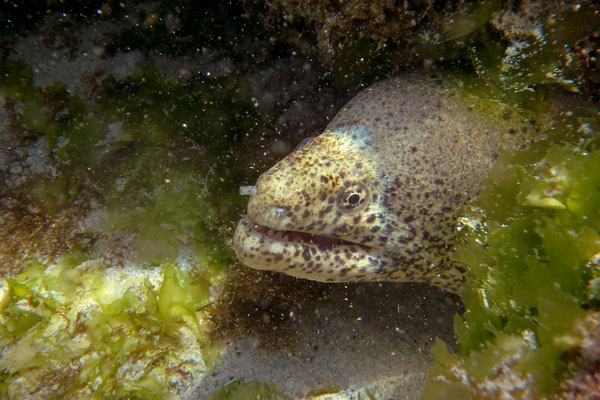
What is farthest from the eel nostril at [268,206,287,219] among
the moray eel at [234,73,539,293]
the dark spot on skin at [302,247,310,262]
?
the dark spot on skin at [302,247,310,262]

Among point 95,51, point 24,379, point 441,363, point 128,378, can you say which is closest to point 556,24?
point 441,363

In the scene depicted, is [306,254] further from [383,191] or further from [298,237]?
[383,191]

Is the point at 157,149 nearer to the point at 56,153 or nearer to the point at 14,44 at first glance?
the point at 56,153

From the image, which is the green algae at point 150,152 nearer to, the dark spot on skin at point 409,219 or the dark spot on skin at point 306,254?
the dark spot on skin at point 306,254

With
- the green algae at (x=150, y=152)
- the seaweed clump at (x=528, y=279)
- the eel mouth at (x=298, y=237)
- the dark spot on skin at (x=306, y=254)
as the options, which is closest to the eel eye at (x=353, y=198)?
the eel mouth at (x=298, y=237)

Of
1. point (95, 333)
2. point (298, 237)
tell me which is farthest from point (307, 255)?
point (95, 333)

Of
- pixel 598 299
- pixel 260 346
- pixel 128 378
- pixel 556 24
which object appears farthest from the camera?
pixel 260 346

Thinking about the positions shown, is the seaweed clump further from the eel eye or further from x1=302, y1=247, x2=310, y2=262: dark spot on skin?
x1=302, y1=247, x2=310, y2=262: dark spot on skin
